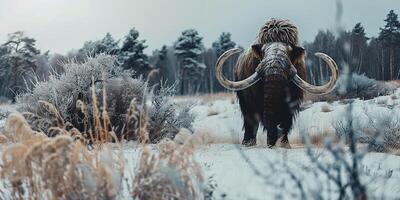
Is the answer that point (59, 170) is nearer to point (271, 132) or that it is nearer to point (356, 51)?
point (271, 132)

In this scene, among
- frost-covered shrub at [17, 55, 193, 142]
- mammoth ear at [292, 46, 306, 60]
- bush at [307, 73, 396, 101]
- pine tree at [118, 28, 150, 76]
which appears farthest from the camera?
pine tree at [118, 28, 150, 76]

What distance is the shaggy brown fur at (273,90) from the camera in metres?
8.38

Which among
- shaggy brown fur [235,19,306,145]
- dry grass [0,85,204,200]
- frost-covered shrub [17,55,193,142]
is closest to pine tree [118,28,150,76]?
frost-covered shrub [17,55,193,142]

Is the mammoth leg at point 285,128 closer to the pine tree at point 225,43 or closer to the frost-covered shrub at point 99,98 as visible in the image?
the frost-covered shrub at point 99,98

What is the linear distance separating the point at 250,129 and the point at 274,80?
2.07m

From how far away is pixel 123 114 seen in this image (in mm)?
10117

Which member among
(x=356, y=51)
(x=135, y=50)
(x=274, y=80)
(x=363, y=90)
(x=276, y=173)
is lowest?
(x=276, y=173)

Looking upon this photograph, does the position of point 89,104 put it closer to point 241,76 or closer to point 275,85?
point 241,76

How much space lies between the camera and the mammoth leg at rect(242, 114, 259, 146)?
31.7ft

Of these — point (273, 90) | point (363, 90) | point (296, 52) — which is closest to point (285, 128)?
point (273, 90)

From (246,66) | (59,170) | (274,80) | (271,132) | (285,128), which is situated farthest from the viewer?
(246,66)

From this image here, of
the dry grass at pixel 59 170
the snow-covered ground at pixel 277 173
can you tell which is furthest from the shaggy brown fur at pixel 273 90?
the dry grass at pixel 59 170

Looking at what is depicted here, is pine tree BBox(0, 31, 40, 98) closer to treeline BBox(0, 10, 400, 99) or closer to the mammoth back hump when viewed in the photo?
treeline BBox(0, 10, 400, 99)

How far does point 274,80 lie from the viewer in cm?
818
